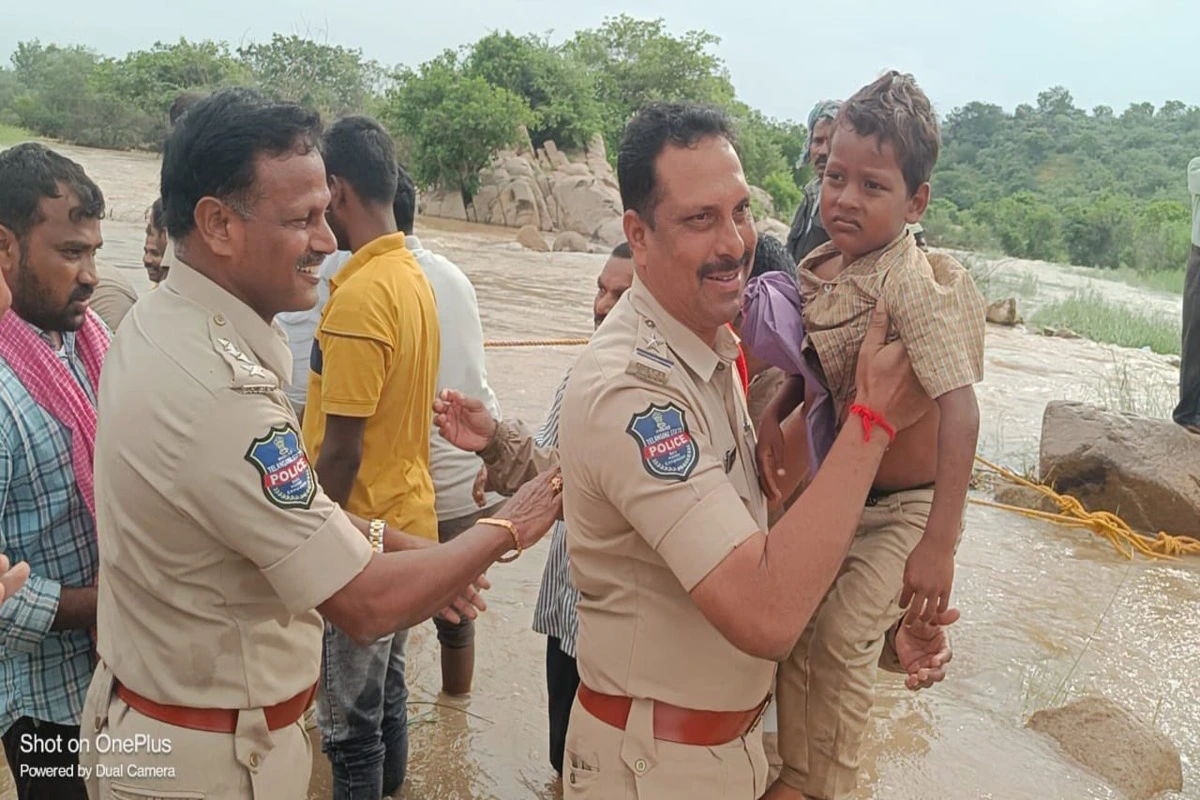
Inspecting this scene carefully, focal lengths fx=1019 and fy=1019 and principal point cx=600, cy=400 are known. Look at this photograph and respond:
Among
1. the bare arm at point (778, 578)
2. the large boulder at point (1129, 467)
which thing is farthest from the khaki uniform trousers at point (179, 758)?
the large boulder at point (1129, 467)

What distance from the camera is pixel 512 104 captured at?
29.0m

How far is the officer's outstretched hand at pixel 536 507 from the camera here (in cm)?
218

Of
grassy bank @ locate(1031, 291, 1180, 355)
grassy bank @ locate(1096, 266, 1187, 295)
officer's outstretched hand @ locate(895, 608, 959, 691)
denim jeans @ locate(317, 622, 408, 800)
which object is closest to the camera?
officer's outstretched hand @ locate(895, 608, 959, 691)

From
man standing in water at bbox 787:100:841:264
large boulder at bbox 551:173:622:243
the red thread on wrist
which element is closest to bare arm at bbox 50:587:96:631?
the red thread on wrist

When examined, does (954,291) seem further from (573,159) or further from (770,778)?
(573,159)

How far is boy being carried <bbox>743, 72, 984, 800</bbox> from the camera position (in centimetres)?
Answer: 215

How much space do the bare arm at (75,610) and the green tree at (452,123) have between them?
27.2 metres

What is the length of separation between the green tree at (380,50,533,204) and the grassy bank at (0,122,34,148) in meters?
11.7

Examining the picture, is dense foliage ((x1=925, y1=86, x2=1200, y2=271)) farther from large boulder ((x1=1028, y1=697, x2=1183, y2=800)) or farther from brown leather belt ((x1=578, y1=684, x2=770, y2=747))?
brown leather belt ((x1=578, y1=684, x2=770, y2=747))

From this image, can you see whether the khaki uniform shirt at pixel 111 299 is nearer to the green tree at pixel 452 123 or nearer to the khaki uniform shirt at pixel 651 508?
the khaki uniform shirt at pixel 651 508

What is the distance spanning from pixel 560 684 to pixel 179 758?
62.4 inches

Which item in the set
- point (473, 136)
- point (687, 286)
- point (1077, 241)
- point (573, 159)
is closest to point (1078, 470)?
point (687, 286)

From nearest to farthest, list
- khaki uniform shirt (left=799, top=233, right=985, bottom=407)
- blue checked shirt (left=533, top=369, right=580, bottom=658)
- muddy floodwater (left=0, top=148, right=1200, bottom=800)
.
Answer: khaki uniform shirt (left=799, top=233, right=985, bottom=407)
blue checked shirt (left=533, top=369, right=580, bottom=658)
muddy floodwater (left=0, top=148, right=1200, bottom=800)

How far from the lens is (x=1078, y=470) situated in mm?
7652
